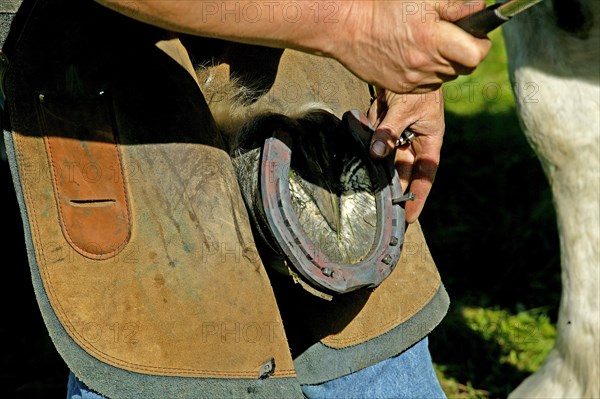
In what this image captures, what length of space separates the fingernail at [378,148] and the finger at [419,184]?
0.15 metres

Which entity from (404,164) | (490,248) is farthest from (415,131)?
(490,248)

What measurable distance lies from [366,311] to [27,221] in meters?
0.67

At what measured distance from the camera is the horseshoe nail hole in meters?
1.52

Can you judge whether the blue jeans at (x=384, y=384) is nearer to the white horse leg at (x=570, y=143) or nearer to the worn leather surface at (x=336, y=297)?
the worn leather surface at (x=336, y=297)

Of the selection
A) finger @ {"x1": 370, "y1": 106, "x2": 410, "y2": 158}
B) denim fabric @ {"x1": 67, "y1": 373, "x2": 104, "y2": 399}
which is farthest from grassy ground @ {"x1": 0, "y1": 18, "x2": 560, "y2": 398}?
finger @ {"x1": 370, "y1": 106, "x2": 410, "y2": 158}

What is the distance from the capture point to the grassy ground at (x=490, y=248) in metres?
3.08

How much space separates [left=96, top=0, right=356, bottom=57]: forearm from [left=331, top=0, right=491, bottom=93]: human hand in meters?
0.02

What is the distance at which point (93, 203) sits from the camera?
5.02ft

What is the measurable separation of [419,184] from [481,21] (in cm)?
48

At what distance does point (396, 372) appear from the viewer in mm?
1872

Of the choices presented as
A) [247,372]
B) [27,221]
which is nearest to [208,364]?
[247,372]

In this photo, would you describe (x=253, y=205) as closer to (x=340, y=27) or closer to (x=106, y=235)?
(x=106, y=235)

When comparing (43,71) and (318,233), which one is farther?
(318,233)

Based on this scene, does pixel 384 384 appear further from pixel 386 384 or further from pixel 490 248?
pixel 490 248
